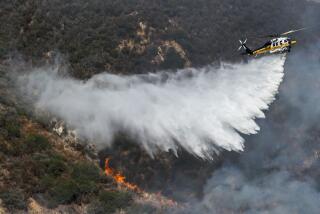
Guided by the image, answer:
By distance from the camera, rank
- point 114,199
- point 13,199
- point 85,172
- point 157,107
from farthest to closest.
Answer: point 157,107
point 85,172
point 114,199
point 13,199

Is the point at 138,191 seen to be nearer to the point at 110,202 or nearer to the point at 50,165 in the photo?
the point at 110,202

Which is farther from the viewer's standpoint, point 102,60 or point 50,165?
point 102,60

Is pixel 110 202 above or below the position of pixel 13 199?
below

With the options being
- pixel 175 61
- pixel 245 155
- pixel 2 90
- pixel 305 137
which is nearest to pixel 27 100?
pixel 2 90

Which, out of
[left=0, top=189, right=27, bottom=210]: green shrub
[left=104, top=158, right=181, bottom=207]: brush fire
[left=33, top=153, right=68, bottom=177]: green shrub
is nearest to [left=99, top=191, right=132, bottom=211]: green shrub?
[left=104, top=158, right=181, bottom=207]: brush fire

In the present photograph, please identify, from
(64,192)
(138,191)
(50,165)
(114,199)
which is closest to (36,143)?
(50,165)

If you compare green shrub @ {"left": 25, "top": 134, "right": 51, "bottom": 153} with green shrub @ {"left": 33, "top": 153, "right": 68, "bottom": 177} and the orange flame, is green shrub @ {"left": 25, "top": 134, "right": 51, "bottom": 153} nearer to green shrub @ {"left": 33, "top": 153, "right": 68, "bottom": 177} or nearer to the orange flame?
green shrub @ {"left": 33, "top": 153, "right": 68, "bottom": 177}
